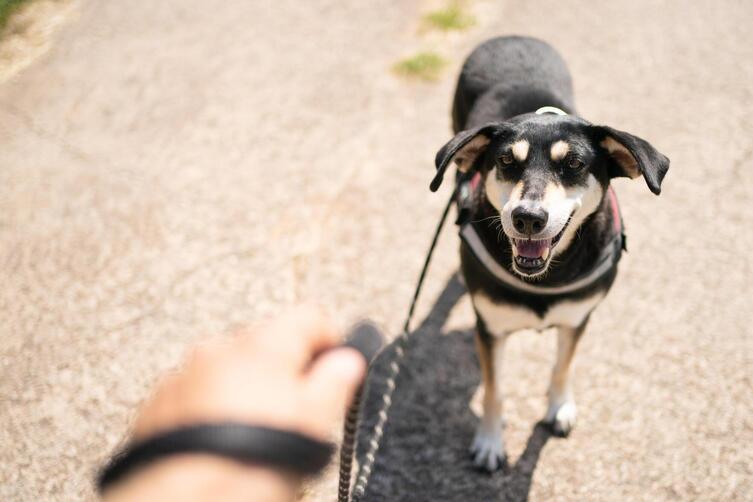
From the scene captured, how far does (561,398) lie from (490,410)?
1.35ft

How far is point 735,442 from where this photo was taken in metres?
3.00

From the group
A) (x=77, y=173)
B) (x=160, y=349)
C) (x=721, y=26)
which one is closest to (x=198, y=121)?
(x=77, y=173)

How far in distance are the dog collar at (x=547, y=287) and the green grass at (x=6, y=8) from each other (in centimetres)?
589

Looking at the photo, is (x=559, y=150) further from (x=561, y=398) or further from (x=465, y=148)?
(x=561, y=398)

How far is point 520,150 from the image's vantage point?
240cm

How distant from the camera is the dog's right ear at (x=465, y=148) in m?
2.35

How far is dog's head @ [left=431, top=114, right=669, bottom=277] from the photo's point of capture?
2.26 m

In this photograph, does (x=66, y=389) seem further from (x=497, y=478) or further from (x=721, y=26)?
(x=721, y=26)

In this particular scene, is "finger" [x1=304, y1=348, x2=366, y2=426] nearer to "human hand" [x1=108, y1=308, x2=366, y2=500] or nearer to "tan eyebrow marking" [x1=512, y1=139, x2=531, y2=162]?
"human hand" [x1=108, y1=308, x2=366, y2=500]

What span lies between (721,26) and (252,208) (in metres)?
4.56

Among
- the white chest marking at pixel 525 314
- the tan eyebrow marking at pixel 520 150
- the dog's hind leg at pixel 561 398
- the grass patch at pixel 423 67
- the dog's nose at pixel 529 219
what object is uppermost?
the tan eyebrow marking at pixel 520 150

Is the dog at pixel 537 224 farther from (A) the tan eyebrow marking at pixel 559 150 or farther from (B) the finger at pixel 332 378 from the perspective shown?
(B) the finger at pixel 332 378

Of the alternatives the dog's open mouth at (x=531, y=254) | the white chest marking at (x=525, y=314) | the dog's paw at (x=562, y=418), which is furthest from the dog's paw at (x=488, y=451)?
the dog's open mouth at (x=531, y=254)

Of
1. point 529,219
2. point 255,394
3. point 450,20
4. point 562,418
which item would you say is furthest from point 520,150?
point 450,20
